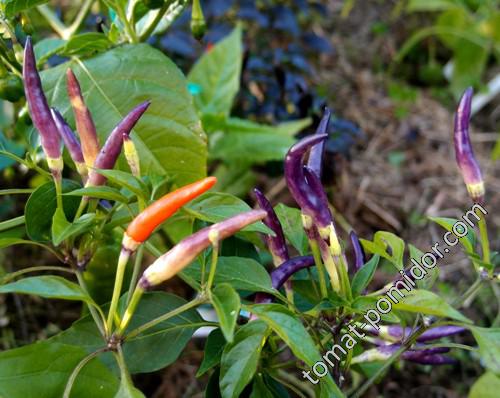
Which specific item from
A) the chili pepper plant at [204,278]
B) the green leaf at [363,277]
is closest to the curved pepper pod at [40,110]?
the chili pepper plant at [204,278]

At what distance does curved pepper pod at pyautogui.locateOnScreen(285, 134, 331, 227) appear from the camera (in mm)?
668

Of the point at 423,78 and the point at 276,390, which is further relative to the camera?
the point at 423,78

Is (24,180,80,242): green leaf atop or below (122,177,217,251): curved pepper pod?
below

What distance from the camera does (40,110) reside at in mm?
737

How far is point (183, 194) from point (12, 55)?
19.1 inches

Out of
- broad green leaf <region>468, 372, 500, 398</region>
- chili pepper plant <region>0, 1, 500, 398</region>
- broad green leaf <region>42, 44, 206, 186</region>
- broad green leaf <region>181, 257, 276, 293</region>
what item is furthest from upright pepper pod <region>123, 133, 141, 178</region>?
broad green leaf <region>468, 372, 500, 398</region>

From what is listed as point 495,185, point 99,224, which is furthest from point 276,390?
point 495,185

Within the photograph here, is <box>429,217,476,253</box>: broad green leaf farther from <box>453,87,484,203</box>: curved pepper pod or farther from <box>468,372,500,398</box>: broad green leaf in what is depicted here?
<box>468,372,500,398</box>: broad green leaf

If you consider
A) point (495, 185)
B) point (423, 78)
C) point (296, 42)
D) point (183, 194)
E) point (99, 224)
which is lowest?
point (495, 185)

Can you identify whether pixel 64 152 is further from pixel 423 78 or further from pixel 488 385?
pixel 423 78

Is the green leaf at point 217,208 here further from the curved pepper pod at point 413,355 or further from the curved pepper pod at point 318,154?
the curved pepper pod at point 413,355

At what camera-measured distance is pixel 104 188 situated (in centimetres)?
69

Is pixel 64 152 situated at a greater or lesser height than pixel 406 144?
greater

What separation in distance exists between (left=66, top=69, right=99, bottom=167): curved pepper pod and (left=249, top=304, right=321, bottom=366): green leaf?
Answer: 260 mm
